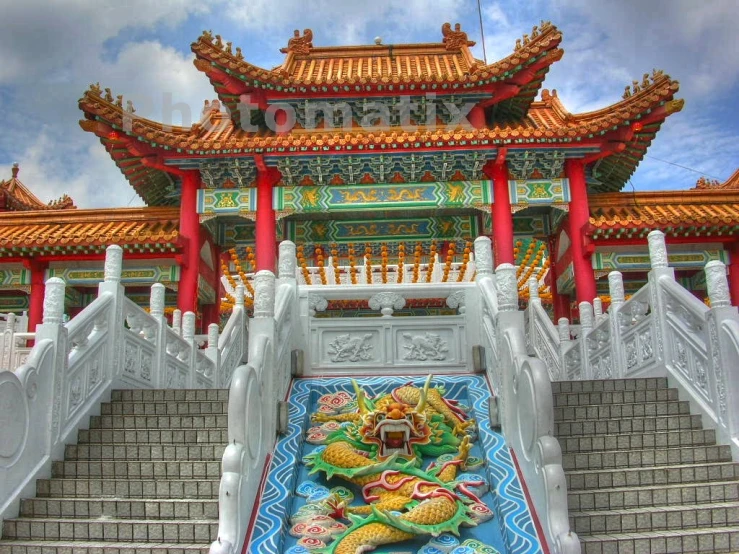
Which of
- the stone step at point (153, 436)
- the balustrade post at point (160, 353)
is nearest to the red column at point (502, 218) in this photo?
the balustrade post at point (160, 353)

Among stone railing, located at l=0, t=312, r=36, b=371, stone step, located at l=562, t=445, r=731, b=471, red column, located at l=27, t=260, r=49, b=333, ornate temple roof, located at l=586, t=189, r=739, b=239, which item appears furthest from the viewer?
red column, located at l=27, t=260, r=49, b=333

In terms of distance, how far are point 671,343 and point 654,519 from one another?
Answer: 2377 mm

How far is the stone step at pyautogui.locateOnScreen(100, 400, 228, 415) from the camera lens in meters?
7.00

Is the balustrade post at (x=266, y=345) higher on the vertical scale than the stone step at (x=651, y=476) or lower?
higher

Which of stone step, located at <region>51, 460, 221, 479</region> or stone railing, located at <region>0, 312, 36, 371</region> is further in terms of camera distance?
stone railing, located at <region>0, 312, 36, 371</region>

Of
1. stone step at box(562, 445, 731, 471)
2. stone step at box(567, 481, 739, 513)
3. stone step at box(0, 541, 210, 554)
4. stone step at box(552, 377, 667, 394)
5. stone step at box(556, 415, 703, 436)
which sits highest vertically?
stone step at box(552, 377, 667, 394)

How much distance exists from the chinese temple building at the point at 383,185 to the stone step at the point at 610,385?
4829 mm

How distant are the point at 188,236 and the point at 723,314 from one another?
9.67 meters

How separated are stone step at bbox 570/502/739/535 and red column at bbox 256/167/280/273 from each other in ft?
28.6

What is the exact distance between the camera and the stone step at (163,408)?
7000mm

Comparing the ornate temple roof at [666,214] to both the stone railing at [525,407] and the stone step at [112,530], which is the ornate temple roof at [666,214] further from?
the stone step at [112,530]

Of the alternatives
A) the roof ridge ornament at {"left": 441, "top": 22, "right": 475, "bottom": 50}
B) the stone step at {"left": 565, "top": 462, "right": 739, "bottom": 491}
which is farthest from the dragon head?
the roof ridge ornament at {"left": 441, "top": 22, "right": 475, "bottom": 50}

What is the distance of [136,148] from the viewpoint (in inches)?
527

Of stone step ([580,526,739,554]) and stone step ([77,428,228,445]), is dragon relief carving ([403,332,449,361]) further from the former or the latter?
stone step ([580,526,739,554])
